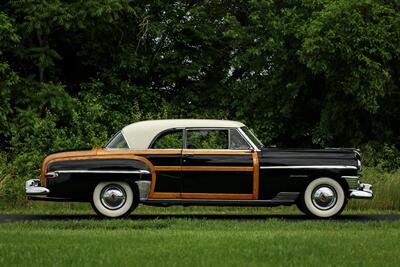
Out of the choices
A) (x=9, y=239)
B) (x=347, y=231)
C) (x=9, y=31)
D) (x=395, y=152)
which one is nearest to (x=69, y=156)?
(x=9, y=239)

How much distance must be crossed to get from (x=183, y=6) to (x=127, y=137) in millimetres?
15442

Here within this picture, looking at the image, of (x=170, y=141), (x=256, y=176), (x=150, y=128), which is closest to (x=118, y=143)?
(x=150, y=128)

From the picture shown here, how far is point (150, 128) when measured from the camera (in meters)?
14.3

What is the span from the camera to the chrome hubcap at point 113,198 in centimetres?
1410

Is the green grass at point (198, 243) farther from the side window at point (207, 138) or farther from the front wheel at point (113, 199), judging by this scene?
the side window at point (207, 138)

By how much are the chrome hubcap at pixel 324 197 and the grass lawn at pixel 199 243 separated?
0.95 metres

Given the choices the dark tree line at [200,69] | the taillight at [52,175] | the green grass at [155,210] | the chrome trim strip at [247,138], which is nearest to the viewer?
the taillight at [52,175]

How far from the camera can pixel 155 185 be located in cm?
1398

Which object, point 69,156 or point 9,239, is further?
point 69,156

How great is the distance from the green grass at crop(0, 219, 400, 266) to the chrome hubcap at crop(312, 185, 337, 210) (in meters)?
0.97

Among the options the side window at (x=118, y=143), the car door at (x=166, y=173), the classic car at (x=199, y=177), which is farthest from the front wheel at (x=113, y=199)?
the side window at (x=118, y=143)

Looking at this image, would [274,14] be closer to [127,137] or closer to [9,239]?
[127,137]

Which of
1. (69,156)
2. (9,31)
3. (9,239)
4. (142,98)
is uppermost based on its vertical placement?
(9,31)

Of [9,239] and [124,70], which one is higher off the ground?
[124,70]
